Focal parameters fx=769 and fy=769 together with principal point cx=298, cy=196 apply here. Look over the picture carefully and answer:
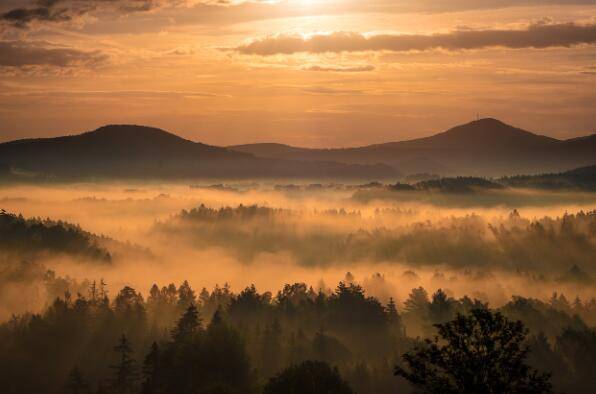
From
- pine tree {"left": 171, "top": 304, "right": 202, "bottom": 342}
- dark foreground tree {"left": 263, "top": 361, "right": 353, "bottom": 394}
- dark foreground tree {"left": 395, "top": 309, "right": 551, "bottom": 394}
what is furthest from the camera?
pine tree {"left": 171, "top": 304, "right": 202, "bottom": 342}

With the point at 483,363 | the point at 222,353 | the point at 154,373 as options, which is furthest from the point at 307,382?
the point at 483,363

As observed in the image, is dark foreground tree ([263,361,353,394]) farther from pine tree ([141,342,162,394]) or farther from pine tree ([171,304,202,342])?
pine tree ([171,304,202,342])

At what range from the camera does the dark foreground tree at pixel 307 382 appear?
94.3 metres

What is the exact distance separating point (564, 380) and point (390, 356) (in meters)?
36.4

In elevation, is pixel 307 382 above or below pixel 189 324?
above

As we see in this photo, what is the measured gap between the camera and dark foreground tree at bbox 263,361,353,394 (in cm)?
9431

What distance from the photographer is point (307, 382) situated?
95.9m

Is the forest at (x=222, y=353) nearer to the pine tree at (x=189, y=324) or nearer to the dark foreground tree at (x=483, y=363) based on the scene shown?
the pine tree at (x=189, y=324)

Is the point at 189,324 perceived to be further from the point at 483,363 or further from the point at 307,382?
the point at 483,363

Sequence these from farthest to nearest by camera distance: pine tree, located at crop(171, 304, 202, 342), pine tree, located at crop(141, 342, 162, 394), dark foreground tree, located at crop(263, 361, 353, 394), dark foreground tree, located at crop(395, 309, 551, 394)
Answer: pine tree, located at crop(171, 304, 202, 342) < pine tree, located at crop(141, 342, 162, 394) < dark foreground tree, located at crop(263, 361, 353, 394) < dark foreground tree, located at crop(395, 309, 551, 394)

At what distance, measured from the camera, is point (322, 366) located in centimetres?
10044

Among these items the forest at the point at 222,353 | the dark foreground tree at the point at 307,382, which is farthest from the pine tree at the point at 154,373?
the dark foreground tree at the point at 307,382

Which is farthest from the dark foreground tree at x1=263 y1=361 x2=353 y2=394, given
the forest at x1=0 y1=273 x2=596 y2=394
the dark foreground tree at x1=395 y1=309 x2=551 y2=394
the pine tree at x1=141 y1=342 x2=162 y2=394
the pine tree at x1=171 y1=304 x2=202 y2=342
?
the dark foreground tree at x1=395 y1=309 x2=551 y2=394

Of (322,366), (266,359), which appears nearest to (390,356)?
(266,359)
